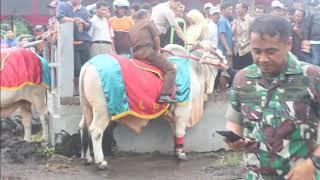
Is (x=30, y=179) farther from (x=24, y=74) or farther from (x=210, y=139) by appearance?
(x=210, y=139)

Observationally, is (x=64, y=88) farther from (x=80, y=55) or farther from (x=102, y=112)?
(x=102, y=112)

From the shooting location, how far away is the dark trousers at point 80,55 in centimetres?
756

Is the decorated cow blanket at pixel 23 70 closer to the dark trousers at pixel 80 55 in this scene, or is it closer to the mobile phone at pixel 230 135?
the dark trousers at pixel 80 55

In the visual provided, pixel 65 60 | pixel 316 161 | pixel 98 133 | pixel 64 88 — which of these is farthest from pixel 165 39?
pixel 316 161

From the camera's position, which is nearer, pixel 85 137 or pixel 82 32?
pixel 85 137

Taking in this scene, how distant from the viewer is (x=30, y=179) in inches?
238

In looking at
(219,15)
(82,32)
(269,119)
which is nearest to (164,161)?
(82,32)

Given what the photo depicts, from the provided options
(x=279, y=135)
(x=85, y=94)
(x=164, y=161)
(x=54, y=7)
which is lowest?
(x=164, y=161)

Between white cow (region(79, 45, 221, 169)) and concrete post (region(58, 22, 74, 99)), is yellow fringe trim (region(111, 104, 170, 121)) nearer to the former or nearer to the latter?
white cow (region(79, 45, 221, 169))

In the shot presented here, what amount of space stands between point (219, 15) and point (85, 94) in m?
3.43

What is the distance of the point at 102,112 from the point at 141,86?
561mm

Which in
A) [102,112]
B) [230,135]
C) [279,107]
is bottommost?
[102,112]

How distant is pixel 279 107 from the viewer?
2475 mm

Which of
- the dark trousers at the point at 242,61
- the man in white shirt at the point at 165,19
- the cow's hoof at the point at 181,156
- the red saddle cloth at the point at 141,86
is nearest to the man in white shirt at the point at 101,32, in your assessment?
the man in white shirt at the point at 165,19
